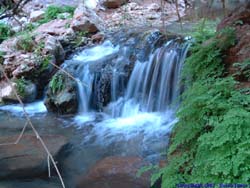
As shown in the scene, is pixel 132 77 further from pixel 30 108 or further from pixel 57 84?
pixel 30 108

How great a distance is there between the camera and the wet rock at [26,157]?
4.68 metres

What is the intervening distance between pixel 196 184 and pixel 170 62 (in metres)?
4.70

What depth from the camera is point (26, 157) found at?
5.03 metres

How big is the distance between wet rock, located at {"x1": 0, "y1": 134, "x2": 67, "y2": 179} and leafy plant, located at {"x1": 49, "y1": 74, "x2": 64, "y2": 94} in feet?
6.85

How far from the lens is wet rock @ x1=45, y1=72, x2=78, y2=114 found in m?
7.48

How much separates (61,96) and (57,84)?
0.35m

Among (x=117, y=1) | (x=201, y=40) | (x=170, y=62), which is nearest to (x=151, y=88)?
(x=170, y=62)

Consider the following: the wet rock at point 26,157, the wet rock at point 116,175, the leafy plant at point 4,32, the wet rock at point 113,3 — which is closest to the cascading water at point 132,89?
the wet rock at point 26,157

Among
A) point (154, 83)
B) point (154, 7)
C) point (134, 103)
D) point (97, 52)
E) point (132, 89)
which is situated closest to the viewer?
point (154, 83)

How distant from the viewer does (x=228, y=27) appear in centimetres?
432

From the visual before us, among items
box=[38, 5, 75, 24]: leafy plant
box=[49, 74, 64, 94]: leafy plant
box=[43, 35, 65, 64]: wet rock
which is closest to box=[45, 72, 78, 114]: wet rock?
box=[49, 74, 64, 94]: leafy plant

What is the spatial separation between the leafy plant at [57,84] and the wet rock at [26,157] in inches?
82.3

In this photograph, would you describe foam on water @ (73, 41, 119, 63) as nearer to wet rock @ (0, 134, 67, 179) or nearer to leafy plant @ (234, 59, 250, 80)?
wet rock @ (0, 134, 67, 179)

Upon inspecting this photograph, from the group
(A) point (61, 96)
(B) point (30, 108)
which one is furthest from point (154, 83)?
(B) point (30, 108)
